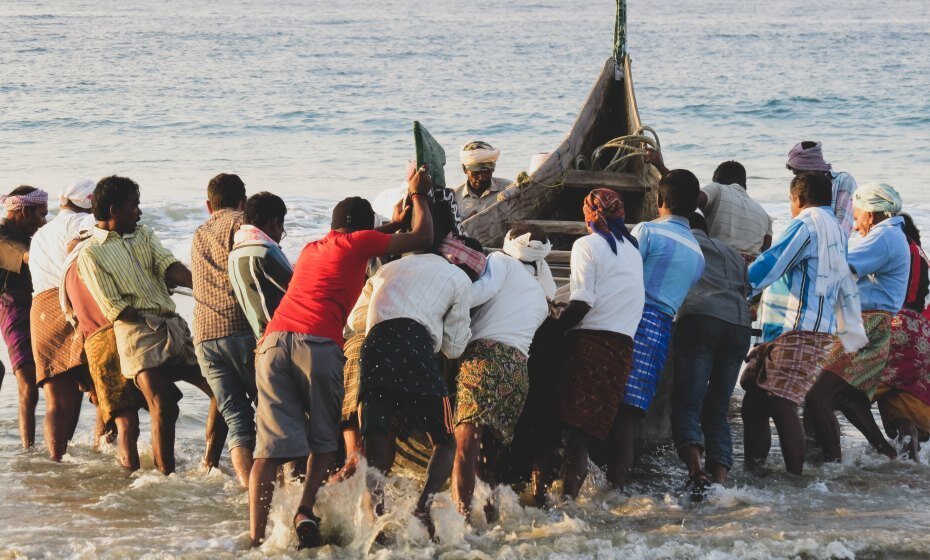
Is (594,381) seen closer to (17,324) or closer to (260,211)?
(260,211)

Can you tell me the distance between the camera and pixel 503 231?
761cm

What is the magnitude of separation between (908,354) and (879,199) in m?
0.83

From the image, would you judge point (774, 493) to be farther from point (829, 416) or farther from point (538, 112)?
point (538, 112)

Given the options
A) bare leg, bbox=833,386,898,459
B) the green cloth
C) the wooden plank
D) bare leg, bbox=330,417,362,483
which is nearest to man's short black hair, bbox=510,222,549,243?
the green cloth

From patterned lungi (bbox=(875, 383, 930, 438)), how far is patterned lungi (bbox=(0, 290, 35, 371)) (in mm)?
4475

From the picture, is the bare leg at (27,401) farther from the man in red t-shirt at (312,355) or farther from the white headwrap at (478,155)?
the white headwrap at (478,155)

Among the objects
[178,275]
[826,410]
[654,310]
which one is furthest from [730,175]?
[178,275]

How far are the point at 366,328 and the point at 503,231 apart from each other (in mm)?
3094

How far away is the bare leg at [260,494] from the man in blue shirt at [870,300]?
9.43 ft

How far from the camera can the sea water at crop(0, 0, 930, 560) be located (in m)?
4.70

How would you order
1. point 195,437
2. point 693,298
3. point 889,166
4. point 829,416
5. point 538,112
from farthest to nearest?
point 538,112 → point 889,166 → point 195,437 → point 829,416 → point 693,298

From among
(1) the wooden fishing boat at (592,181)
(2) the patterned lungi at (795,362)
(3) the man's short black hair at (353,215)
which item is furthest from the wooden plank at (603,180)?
(3) the man's short black hair at (353,215)

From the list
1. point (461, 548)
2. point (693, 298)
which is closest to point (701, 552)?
point (461, 548)

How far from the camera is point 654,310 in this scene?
5.19 meters
